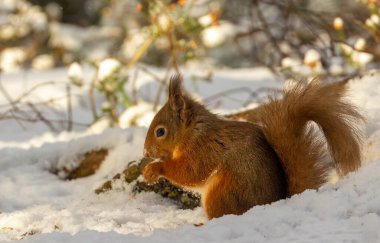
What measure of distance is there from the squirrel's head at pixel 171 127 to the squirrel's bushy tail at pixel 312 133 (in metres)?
0.35

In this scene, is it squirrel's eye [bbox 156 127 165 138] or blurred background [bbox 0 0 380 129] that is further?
blurred background [bbox 0 0 380 129]

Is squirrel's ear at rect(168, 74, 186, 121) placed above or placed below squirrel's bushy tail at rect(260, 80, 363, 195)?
above

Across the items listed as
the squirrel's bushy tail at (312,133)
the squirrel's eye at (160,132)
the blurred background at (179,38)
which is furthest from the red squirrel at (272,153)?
the blurred background at (179,38)

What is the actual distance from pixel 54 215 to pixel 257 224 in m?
0.93

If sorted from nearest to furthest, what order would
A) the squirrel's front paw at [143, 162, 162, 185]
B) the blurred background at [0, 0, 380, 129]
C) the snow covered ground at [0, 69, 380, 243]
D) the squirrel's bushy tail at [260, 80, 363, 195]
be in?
the snow covered ground at [0, 69, 380, 243], the squirrel's bushy tail at [260, 80, 363, 195], the squirrel's front paw at [143, 162, 162, 185], the blurred background at [0, 0, 380, 129]

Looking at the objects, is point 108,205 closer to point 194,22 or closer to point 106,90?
point 106,90

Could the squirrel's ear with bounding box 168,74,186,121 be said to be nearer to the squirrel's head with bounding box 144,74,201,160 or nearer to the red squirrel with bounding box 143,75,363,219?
the squirrel's head with bounding box 144,74,201,160

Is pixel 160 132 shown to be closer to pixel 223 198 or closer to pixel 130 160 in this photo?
pixel 223 198

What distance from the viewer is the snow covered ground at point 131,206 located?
185 cm

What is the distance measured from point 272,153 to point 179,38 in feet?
9.38

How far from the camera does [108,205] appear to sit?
9.04 feet

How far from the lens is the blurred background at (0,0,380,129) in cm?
409

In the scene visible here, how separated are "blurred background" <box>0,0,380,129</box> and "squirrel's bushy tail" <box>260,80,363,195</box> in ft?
5.23

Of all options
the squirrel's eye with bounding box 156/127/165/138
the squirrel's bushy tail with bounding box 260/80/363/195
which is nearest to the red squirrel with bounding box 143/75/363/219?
the squirrel's bushy tail with bounding box 260/80/363/195
